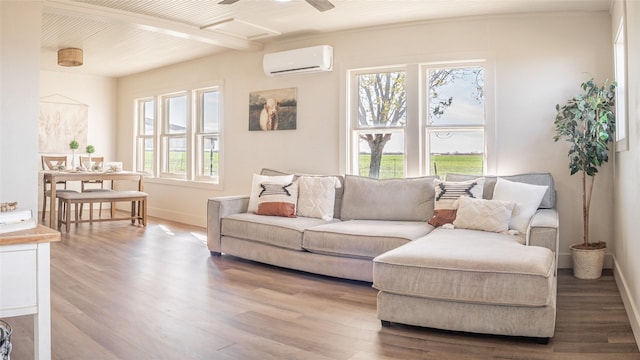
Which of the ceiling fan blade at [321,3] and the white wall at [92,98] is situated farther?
the white wall at [92,98]

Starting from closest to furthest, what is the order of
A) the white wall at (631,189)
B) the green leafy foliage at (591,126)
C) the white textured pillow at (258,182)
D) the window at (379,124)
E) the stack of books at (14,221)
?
the stack of books at (14,221)
the white wall at (631,189)
the green leafy foliage at (591,126)
the white textured pillow at (258,182)
the window at (379,124)

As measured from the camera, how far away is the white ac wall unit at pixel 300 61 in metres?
5.21

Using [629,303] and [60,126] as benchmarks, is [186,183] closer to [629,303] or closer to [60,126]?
[60,126]

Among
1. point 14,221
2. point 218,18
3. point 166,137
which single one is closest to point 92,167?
point 166,137

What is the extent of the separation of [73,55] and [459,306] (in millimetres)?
5917

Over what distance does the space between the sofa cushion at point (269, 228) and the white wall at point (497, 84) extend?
1134mm

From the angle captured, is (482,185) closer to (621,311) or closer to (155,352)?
(621,311)

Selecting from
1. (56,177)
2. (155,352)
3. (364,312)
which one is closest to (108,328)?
(155,352)

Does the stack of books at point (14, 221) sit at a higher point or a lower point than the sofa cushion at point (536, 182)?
lower

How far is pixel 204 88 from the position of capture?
690 centimetres

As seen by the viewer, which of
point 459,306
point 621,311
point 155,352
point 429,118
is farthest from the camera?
point 429,118

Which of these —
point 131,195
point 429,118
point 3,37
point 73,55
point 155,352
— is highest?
point 73,55

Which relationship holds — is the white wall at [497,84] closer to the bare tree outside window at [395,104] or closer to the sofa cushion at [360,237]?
the bare tree outside window at [395,104]

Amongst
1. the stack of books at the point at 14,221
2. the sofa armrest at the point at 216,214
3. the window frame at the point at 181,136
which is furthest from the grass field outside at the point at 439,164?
the stack of books at the point at 14,221
